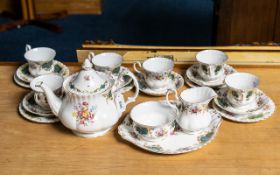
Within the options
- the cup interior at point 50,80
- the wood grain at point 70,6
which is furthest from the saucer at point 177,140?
the wood grain at point 70,6

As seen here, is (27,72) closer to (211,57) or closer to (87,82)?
(87,82)

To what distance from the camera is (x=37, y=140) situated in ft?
3.55

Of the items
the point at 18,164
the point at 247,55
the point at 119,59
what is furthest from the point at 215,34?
the point at 18,164

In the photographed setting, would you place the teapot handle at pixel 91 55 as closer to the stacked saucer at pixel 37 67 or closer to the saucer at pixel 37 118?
the stacked saucer at pixel 37 67

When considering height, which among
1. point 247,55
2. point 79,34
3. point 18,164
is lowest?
point 79,34

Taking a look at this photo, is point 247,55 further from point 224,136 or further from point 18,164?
point 18,164

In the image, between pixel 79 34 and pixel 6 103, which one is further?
pixel 79 34

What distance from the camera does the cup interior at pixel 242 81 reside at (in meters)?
1.18

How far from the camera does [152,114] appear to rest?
3.64ft

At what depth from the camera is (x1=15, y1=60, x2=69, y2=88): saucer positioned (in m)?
1.33

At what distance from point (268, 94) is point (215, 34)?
110cm

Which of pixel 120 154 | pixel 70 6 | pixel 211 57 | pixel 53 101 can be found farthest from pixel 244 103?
pixel 70 6

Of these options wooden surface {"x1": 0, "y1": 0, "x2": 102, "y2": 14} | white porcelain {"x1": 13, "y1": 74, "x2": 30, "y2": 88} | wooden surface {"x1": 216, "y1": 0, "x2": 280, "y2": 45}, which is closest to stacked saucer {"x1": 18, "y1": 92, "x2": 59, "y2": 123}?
white porcelain {"x1": 13, "y1": 74, "x2": 30, "y2": 88}

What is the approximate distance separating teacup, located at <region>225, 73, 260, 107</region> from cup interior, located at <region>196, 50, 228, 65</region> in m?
0.10
